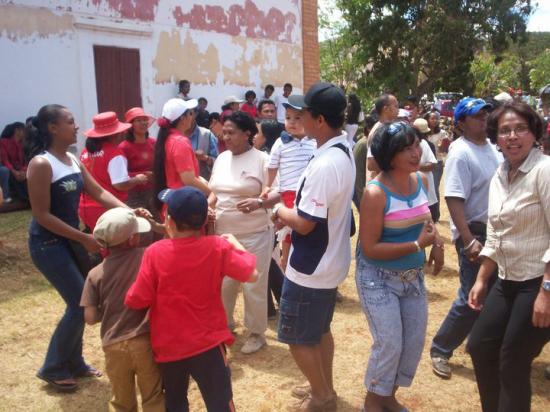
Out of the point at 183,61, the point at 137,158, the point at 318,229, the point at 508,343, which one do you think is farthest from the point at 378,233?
the point at 183,61

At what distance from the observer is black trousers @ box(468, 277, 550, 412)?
8.89 feet

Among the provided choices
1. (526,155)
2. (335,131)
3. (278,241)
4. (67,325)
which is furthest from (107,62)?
(526,155)

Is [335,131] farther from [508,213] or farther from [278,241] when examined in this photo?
[278,241]

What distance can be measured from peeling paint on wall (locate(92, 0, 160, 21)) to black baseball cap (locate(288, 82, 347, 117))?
8432 millimetres

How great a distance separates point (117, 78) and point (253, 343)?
753 cm

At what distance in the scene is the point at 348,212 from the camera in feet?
10.1

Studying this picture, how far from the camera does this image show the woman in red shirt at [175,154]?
4223mm

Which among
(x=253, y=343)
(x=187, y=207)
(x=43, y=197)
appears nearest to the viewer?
(x=187, y=207)

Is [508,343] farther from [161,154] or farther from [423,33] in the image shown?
[423,33]

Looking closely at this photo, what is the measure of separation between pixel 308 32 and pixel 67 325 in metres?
12.1

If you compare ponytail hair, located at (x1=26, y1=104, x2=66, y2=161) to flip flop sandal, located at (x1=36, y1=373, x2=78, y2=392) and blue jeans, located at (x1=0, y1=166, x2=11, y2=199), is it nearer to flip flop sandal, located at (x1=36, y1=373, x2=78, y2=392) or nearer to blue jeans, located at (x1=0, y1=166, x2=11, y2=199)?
flip flop sandal, located at (x1=36, y1=373, x2=78, y2=392)

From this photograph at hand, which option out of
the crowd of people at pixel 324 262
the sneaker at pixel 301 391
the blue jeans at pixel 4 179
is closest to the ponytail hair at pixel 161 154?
the crowd of people at pixel 324 262

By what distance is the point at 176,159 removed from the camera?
4215mm

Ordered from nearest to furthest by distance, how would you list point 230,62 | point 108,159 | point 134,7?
point 108,159
point 134,7
point 230,62
